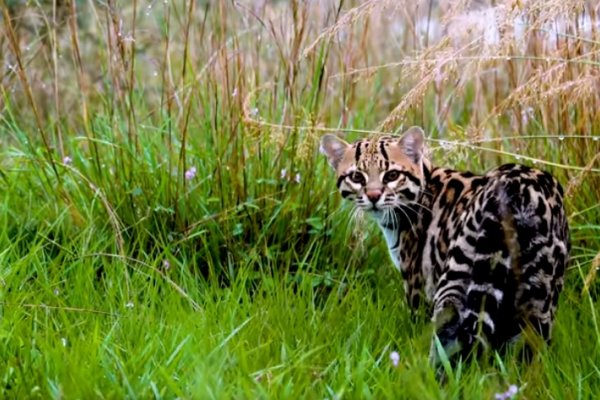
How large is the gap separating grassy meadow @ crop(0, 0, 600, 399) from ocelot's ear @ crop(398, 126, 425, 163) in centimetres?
9

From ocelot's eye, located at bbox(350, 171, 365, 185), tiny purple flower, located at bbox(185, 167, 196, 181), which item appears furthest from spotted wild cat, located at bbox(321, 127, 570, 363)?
tiny purple flower, located at bbox(185, 167, 196, 181)

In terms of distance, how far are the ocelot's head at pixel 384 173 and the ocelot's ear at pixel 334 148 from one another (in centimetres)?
8

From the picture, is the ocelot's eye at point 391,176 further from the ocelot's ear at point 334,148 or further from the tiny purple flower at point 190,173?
the tiny purple flower at point 190,173

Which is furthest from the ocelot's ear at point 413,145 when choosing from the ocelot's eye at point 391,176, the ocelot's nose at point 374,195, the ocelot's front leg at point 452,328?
the ocelot's front leg at point 452,328

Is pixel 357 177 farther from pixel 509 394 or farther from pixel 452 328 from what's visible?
pixel 509 394

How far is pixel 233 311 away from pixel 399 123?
1.83 metres

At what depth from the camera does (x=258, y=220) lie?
516cm

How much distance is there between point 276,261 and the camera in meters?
5.02

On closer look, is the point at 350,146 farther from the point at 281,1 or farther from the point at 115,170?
the point at 281,1

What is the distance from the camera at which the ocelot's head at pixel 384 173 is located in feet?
14.8

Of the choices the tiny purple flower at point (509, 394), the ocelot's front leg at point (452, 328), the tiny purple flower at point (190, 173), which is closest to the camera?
the tiny purple flower at point (509, 394)

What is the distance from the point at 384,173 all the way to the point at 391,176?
0.11ft

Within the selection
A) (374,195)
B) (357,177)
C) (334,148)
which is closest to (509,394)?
(374,195)

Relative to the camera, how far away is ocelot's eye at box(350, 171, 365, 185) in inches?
179
